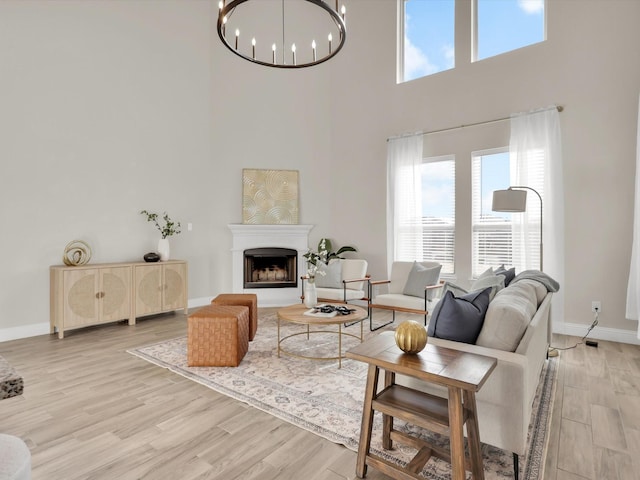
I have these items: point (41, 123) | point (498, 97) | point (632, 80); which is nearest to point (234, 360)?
point (41, 123)

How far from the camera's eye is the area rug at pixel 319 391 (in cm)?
191

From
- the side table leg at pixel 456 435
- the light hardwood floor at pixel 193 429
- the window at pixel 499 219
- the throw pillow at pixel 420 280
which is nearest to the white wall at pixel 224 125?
the window at pixel 499 219

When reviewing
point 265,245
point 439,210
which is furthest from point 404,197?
point 265,245

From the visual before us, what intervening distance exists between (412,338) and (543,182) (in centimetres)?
362

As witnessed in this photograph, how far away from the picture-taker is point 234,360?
3.13 m

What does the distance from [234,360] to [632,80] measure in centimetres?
499

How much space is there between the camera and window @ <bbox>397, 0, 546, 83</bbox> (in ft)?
15.1

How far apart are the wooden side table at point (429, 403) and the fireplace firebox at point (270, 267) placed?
4.32 meters

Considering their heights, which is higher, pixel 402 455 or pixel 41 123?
pixel 41 123

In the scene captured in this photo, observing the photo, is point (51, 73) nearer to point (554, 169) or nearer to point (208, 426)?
point (208, 426)

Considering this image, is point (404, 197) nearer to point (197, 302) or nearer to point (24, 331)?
point (197, 302)

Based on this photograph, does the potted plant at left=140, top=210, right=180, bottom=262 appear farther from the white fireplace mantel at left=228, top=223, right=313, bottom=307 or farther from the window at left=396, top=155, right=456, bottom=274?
the window at left=396, top=155, right=456, bottom=274

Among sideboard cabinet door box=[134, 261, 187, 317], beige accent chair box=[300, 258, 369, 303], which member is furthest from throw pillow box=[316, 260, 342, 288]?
sideboard cabinet door box=[134, 261, 187, 317]

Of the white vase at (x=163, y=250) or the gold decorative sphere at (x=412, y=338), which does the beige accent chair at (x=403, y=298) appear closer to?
the gold decorative sphere at (x=412, y=338)
